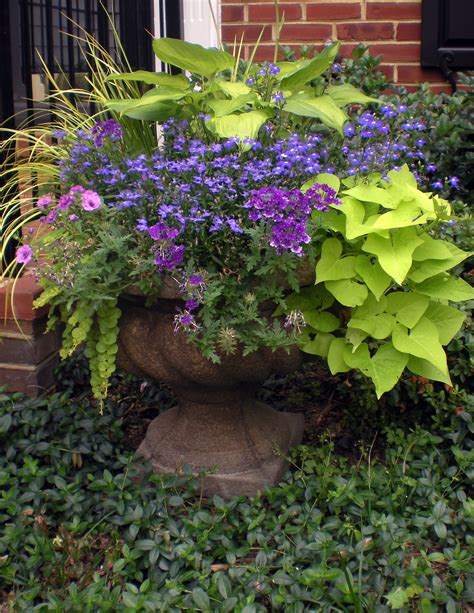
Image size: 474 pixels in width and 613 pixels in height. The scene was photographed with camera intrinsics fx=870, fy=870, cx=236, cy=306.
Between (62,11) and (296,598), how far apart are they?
2991mm

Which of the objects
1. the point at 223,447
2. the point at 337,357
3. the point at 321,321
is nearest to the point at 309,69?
the point at 321,321

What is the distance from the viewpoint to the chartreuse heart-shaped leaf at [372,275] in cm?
247

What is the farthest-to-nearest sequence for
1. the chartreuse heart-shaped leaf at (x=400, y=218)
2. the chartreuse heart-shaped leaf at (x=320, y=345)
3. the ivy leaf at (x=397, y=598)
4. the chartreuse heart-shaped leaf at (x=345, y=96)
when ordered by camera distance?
the chartreuse heart-shaped leaf at (x=345, y=96) < the chartreuse heart-shaped leaf at (x=320, y=345) < the chartreuse heart-shaped leaf at (x=400, y=218) < the ivy leaf at (x=397, y=598)

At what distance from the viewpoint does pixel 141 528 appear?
2.49 m

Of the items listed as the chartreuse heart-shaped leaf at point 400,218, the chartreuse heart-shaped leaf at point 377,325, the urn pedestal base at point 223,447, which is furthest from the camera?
the urn pedestal base at point 223,447

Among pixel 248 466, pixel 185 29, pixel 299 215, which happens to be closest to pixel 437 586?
pixel 248 466

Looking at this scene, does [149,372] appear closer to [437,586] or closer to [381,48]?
[437,586]

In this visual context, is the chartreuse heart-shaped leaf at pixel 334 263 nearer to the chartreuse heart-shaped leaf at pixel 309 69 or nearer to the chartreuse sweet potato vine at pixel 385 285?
the chartreuse sweet potato vine at pixel 385 285

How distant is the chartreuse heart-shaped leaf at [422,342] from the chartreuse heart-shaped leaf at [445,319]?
7cm

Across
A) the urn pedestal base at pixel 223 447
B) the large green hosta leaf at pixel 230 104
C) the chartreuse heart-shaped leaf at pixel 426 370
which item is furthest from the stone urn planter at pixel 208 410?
the large green hosta leaf at pixel 230 104

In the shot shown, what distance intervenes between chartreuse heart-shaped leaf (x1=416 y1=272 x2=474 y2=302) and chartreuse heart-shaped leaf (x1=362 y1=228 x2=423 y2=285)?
156mm

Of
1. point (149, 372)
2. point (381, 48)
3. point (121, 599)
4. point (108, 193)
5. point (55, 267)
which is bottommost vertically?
point (121, 599)

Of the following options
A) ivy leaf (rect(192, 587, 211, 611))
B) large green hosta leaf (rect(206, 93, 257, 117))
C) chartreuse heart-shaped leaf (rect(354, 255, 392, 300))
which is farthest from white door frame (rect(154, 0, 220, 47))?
ivy leaf (rect(192, 587, 211, 611))

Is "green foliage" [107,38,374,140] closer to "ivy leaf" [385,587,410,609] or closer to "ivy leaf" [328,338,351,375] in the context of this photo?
"ivy leaf" [328,338,351,375]
